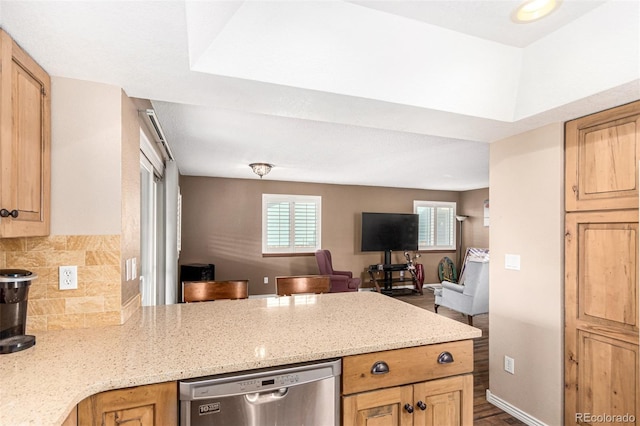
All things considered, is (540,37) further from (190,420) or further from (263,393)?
(190,420)

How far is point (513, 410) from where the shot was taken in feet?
7.85

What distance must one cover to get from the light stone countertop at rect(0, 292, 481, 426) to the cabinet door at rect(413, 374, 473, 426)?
0.71 feet

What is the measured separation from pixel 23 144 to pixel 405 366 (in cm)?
187

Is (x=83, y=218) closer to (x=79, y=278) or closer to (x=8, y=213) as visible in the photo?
(x=79, y=278)

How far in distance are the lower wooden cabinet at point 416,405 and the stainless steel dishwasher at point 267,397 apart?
103 millimetres

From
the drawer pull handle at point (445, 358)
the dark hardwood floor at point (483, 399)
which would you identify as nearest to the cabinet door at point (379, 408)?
the drawer pull handle at point (445, 358)

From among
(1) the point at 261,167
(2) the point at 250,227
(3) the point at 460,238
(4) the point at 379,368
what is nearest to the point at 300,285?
(4) the point at 379,368

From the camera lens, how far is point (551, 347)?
2152 millimetres

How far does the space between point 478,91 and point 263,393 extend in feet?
6.40

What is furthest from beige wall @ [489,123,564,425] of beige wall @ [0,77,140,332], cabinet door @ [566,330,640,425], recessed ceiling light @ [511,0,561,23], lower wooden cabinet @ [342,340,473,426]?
beige wall @ [0,77,140,332]

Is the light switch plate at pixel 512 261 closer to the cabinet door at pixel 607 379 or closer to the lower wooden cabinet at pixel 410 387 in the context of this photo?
the cabinet door at pixel 607 379

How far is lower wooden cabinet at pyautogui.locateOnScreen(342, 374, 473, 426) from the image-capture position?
137 cm

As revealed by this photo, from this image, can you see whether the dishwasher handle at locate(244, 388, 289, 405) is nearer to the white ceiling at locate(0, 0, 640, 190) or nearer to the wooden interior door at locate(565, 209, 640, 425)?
the white ceiling at locate(0, 0, 640, 190)

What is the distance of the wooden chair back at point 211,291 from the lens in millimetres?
2287
